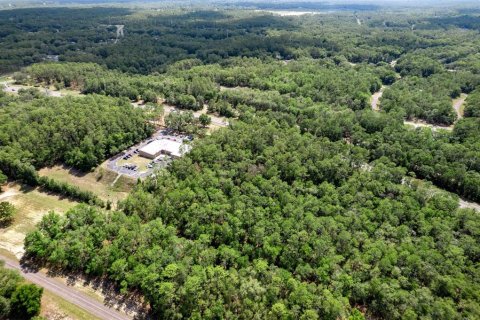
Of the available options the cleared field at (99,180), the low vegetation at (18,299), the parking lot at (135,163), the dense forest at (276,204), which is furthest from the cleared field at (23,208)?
the parking lot at (135,163)

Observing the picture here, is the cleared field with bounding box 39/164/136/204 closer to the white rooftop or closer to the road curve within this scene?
the white rooftop

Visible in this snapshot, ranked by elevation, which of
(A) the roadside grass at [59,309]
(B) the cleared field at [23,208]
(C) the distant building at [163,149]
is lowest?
(A) the roadside grass at [59,309]

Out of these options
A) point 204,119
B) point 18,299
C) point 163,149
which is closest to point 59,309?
point 18,299

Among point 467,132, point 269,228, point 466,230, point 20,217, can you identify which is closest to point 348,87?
point 467,132

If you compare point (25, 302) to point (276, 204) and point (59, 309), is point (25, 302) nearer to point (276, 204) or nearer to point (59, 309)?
point (59, 309)

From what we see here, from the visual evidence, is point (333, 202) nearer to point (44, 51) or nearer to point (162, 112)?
point (162, 112)

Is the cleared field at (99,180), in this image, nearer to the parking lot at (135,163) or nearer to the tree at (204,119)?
the parking lot at (135,163)
